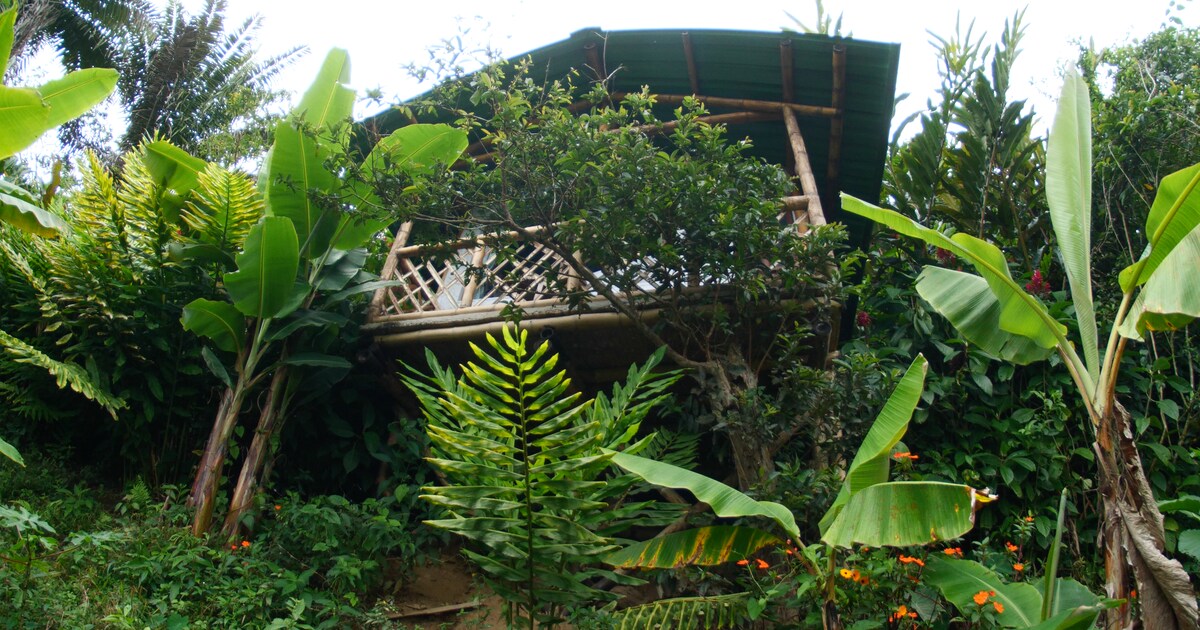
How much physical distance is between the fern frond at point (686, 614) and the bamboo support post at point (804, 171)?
2.44 m

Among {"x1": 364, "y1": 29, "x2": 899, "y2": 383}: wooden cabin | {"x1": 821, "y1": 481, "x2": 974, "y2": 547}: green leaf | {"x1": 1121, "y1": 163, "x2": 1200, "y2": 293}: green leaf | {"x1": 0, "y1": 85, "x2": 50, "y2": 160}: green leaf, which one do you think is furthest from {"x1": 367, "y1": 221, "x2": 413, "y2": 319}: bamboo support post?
{"x1": 1121, "y1": 163, "x2": 1200, "y2": 293}: green leaf

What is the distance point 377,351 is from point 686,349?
2.10m

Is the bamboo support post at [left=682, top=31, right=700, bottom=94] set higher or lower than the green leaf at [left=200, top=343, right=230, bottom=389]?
higher

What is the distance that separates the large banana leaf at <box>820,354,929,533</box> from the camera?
3939 mm

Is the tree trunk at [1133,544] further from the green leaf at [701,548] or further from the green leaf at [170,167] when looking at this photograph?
the green leaf at [170,167]

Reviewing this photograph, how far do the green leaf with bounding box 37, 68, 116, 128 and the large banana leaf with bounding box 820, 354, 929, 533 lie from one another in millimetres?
4437

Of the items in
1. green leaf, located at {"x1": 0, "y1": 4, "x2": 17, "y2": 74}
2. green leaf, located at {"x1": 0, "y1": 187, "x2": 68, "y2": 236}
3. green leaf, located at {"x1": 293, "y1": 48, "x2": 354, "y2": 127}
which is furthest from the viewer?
green leaf, located at {"x1": 293, "y1": 48, "x2": 354, "y2": 127}

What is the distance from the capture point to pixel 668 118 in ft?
27.3

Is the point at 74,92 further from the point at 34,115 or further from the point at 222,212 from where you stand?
the point at 222,212

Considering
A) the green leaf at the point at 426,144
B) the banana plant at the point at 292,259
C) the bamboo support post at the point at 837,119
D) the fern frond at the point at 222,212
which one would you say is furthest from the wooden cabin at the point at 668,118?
the fern frond at the point at 222,212

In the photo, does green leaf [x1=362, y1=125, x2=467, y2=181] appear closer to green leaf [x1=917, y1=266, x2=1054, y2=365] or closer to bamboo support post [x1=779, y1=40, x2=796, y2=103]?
bamboo support post [x1=779, y1=40, x2=796, y2=103]

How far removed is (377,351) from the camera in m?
6.51

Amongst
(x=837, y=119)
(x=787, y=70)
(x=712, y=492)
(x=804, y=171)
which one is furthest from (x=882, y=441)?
(x=787, y=70)

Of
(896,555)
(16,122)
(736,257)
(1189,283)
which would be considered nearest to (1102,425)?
(1189,283)
